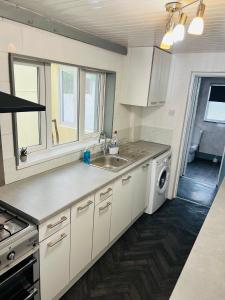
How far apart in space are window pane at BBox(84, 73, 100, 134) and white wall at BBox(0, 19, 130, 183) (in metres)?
0.30

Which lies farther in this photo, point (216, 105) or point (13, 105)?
point (216, 105)

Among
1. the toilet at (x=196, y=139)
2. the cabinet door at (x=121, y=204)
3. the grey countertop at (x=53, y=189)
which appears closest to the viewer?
the grey countertop at (x=53, y=189)

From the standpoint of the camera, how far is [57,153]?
2.37m

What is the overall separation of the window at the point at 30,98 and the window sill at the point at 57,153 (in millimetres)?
95

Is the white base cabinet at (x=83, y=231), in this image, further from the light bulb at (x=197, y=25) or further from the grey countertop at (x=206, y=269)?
the light bulb at (x=197, y=25)

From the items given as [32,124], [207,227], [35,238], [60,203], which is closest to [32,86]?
[32,124]

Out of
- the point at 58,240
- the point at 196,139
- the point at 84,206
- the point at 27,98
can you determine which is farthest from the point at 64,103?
the point at 196,139

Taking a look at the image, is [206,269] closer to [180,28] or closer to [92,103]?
[180,28]

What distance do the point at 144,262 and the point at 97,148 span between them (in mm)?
1431

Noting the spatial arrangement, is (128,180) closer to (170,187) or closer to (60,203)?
(60,203)

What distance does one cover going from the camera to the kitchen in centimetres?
147

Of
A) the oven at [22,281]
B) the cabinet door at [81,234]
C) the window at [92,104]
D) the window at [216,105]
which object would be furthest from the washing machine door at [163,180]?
the window at [216,105]

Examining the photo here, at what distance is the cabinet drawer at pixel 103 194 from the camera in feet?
6.63

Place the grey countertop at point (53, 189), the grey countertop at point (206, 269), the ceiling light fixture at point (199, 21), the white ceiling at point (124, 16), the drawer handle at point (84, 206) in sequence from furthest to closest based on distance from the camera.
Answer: the drawer handle at point (84, 206), the grey countertop at point (53, 189), the white ceiling at point (124, 16), the ceiling light fixture at point (199, 21), the grey countertop at point (206, 269)
